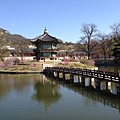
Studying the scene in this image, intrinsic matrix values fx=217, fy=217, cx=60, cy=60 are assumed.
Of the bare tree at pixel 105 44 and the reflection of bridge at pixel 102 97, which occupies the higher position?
the bare tree at pixel 105 44

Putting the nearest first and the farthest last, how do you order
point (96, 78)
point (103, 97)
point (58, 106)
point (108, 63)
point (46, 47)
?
point (58, 106) → point (103, 97) → point (96, 78) → point (46, 47) → point (108, 63)

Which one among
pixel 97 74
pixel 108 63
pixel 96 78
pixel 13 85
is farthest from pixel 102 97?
pixel 108 63

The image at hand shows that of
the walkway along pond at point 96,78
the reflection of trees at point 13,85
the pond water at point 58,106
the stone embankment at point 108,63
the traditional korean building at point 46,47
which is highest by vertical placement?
the traditional korean building at point 46,47

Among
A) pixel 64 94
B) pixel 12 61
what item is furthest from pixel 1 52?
pixel 64 94

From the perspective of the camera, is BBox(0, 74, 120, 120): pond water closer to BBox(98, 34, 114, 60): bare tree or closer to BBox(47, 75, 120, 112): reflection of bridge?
BBox(47, 75, 120, 112): reflection of bridge

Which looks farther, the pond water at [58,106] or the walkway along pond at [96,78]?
the walkway along pond at [96,78]

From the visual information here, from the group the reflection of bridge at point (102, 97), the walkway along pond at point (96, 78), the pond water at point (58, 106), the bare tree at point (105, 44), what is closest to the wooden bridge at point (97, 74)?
the walkway along pond at point (96, 78)

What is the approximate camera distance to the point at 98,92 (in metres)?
24.2

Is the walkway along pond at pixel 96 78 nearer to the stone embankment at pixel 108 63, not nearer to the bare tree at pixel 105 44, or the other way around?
the stone embankment at pixel 108 63

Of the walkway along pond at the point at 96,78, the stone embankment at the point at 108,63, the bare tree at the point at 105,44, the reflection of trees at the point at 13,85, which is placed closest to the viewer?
the walkway along pond at the point at 96,78

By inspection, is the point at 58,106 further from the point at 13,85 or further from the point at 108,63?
the point at 108,63

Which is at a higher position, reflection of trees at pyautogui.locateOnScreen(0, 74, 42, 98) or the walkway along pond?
the walkway along pond

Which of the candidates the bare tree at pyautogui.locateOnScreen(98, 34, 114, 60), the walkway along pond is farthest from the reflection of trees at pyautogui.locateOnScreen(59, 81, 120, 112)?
the bare tree at pyautogui.locateOnScreen(98, 34, 114, 60)

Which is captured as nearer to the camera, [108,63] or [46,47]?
[46,47]
